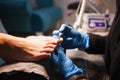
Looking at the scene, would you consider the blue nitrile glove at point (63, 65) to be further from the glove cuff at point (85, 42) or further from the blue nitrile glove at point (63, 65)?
the glove cuff at point (85, 42)

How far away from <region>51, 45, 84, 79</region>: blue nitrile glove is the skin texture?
29 millimetres

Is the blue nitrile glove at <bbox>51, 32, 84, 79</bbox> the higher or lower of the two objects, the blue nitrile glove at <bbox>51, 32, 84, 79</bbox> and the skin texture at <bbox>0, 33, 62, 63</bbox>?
the lower

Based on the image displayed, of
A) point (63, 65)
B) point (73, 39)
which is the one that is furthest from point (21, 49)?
point (73, 39)

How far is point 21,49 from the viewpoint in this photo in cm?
90

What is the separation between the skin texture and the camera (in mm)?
870

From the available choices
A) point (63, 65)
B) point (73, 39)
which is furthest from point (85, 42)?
point (63, 65)

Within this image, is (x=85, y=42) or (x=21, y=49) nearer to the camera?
(x=21, y=49)

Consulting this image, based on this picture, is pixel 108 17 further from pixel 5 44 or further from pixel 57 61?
pixel 5 44

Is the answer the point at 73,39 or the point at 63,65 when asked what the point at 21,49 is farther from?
the point at 73,39

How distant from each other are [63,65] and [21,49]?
0.59 ft

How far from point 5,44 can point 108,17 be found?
0.93 meters

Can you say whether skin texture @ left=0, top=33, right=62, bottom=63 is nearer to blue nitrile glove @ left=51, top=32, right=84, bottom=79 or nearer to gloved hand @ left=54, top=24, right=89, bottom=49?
blue nitrile glove @ left=51, top=32, right=84, bottom=79

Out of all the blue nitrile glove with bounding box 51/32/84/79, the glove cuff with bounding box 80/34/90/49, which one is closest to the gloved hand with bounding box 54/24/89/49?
the glove cuff with bounding box 80/34/90/49

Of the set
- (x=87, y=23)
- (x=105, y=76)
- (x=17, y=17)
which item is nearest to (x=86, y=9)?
(x=87, y=23)
